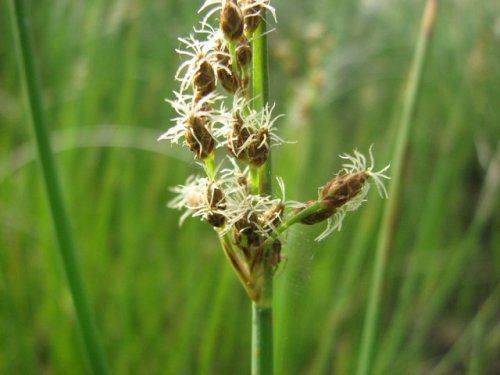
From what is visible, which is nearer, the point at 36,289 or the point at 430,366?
the point at 36,289

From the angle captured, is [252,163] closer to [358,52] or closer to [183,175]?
[183,175]

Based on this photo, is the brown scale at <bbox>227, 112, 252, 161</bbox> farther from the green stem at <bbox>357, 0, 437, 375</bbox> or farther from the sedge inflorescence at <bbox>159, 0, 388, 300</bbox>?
the green stem at <bbox>357, 0, 437, 375</bbox>

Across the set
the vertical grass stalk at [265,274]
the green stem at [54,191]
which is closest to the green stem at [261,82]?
the vertical grass stalk at [265,274]

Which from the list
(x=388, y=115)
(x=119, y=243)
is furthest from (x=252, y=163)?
(x=388, y=115)

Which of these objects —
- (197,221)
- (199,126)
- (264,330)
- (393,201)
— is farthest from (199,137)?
(197,221)

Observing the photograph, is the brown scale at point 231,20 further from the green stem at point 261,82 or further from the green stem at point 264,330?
the green stem at point 264,330

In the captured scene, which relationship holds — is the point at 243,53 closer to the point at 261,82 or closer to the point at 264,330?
the point at 261,82
